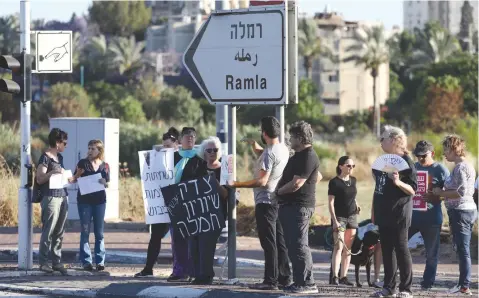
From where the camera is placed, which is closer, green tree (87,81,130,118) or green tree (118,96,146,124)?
green tree (118,96,146,124)

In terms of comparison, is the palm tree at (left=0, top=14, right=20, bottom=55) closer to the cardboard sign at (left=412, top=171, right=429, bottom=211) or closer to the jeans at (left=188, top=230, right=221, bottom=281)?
the jeans at (left=188, top=230, right=221, bottom=281)

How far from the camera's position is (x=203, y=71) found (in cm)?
1239

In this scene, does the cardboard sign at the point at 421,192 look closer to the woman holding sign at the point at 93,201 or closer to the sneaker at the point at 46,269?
the woman holding sign at the point at 93,201

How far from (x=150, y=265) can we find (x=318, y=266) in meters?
3.60

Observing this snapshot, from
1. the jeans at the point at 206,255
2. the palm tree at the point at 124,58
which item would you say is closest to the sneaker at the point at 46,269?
the jeans at the point at 206,255

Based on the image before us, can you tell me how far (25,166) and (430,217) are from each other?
17.1 ft

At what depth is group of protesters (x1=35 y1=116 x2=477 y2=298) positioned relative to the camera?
1154cm

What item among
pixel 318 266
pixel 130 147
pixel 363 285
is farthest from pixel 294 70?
pixel 130 147

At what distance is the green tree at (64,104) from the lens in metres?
95.6

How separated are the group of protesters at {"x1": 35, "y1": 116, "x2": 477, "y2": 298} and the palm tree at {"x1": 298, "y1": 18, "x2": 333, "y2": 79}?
353 feet

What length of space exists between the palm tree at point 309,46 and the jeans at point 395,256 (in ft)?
360

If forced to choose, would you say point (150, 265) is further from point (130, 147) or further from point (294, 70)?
point (130, 147)

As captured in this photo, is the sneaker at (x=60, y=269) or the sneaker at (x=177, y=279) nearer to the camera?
the sneaker at (x=177, y=279)

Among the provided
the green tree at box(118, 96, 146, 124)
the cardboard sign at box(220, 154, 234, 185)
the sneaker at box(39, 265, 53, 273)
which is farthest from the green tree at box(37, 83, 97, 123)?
the cardboard sign at box(220, 154, 234, 185)
